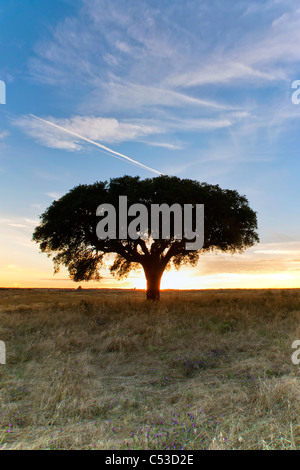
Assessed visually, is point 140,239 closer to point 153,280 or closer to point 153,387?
point 153,280

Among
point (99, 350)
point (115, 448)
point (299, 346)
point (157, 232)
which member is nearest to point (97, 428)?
point (115, 448)

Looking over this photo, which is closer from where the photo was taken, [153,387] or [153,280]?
[153,387]

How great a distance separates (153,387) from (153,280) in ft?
60.2

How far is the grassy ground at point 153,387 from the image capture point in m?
5.00

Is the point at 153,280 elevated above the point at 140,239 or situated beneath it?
situated beneath

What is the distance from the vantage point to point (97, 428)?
209 inches

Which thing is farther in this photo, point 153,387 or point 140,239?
point 140,239

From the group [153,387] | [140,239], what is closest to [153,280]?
[140,239]

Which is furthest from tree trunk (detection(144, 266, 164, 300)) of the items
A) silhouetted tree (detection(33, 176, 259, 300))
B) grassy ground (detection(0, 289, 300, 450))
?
grassy ground (detection(0, 289, 300, 450))

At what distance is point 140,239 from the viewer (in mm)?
24578

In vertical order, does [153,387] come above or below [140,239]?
below

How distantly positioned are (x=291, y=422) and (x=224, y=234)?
20207 mm

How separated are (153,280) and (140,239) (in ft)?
11.7

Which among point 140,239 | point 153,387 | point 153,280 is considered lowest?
point 153,387
